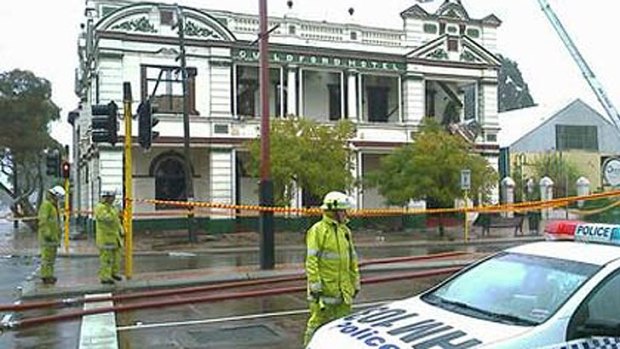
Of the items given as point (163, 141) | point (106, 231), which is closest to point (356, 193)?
point (163, 141)

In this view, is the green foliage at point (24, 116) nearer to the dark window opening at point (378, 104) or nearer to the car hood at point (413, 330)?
the dark window opening at point (378, 104)

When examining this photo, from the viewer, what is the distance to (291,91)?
116 ft

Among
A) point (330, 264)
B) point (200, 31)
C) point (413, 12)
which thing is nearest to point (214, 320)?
point (330, 264)

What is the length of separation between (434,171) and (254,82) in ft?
32.6

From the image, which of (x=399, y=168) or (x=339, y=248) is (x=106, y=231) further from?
(x=399, y=168)

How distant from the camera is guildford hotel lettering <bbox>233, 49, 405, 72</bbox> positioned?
111 feet

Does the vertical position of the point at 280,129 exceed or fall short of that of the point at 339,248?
it exceeds it

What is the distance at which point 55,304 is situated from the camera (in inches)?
488

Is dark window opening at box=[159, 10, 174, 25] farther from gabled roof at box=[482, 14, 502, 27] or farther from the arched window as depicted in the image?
gabled roof at box=[482, 14, 502, 27]

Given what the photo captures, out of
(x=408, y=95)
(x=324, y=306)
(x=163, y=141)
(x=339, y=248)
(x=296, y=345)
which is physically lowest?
(x=296, y=345)

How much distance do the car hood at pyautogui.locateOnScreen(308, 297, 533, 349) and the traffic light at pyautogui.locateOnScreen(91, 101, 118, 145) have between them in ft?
37.2

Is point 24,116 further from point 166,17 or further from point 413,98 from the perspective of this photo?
point 413,98

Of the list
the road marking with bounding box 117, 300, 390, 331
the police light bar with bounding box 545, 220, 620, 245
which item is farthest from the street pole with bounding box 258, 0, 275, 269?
the police light bar with bounding box 545, 220, 620, 245

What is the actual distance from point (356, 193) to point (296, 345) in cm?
2761
